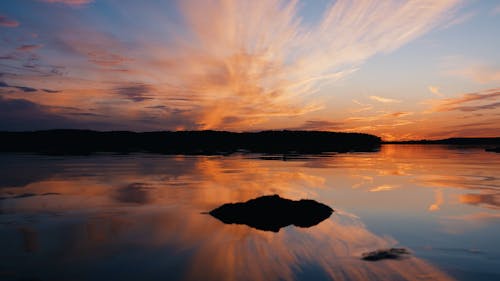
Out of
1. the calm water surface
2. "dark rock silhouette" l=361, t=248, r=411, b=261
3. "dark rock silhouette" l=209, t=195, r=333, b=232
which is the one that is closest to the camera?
the calm water surface

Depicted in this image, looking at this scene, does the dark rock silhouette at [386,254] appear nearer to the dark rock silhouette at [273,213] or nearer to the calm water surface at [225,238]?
the calm water surface at [225,238]

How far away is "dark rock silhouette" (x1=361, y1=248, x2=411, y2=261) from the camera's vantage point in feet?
37.3

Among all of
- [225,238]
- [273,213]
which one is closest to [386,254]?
[225,238]

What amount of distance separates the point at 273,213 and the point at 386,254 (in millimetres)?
5766

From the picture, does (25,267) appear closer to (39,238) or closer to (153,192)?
(39,238)

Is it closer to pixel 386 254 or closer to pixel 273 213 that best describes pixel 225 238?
pixel 273 213

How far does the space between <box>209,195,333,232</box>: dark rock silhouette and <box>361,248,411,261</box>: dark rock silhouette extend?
13.2 ft

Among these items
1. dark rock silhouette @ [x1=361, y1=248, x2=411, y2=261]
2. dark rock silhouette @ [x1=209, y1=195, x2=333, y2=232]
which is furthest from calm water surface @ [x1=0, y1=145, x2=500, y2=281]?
dark rock silhouette @ [x1=209, y1=195, x2=333, y2=232]

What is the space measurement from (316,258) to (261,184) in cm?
1877

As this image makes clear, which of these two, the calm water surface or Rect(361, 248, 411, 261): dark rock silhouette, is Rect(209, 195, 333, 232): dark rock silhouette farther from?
Rect(361, 248, 411, 261): dark rock silhouette

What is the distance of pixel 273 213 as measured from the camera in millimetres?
16594

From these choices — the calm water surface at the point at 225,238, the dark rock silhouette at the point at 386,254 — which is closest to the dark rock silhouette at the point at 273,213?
the calm water surface at the point at 225,238

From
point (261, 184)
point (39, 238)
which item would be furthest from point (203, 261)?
point (261, 184)

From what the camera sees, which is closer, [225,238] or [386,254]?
[386,254]
